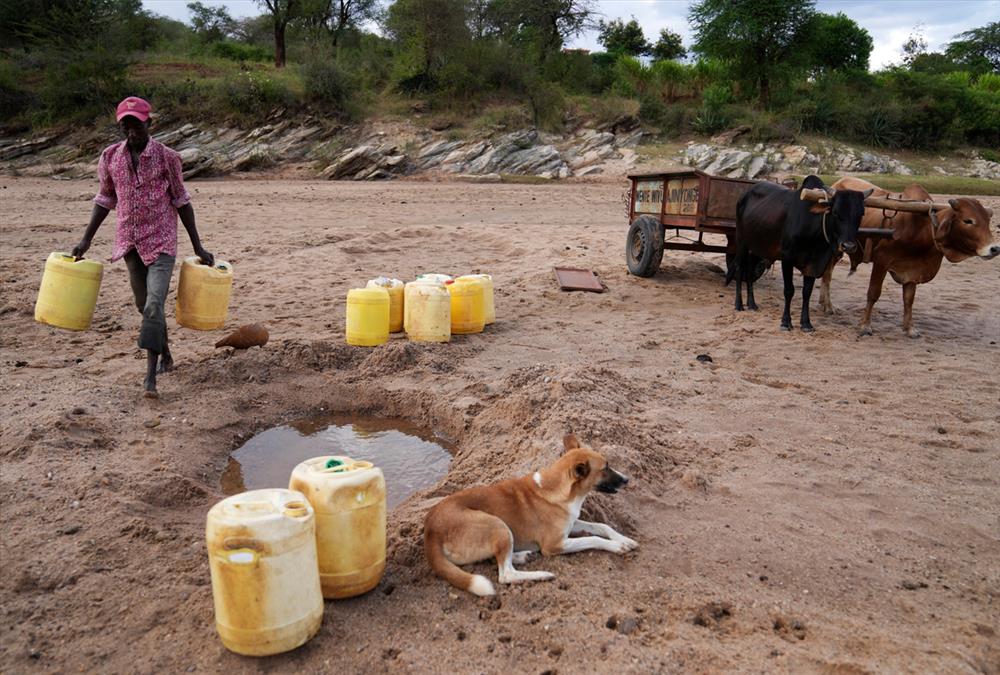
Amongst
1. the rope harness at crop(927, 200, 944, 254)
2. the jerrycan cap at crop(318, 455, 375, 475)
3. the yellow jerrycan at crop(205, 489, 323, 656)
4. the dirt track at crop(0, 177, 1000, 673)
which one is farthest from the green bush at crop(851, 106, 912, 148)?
the yellow jerrycan at crop(205, 489, 323, 656)

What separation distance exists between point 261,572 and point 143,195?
373cm

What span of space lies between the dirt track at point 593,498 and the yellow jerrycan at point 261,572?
13 centimetres

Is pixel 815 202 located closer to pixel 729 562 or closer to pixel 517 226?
pixel 729 562

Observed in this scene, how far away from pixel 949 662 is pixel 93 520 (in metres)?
4.00

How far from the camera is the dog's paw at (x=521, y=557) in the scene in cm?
363

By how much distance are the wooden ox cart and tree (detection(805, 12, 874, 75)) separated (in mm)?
29767

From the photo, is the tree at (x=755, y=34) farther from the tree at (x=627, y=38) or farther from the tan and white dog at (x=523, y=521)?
the tan and white dog at (x=523, y=521)

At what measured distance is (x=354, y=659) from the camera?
290 cm

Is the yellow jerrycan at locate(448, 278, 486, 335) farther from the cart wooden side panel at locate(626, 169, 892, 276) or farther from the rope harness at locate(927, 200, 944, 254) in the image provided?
the rope harness at locate(927, 200, 944, 254)

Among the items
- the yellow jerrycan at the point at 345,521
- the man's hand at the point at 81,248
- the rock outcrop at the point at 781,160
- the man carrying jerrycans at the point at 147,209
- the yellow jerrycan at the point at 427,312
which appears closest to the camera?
the yellow jerrycan at the point at 345,521

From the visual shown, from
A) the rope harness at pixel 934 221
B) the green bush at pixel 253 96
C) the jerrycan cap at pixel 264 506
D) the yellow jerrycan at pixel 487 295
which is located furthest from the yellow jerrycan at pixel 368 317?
the green bush at pixel 253 96

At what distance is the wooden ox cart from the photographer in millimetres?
9469

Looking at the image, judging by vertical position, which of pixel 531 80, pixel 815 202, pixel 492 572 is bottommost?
pixel 492 572

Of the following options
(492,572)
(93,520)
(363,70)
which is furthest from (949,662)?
(363,70)
